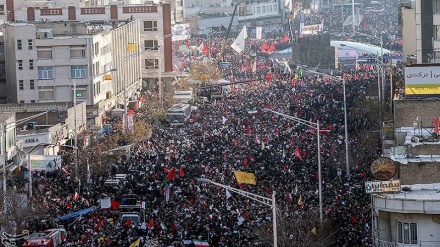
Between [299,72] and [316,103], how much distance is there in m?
26.7

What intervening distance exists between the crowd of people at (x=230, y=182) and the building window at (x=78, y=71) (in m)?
4.83

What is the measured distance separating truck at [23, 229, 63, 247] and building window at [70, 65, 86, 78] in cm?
4565

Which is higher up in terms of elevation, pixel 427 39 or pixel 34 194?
pixel 427 39

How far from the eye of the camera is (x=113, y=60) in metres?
112

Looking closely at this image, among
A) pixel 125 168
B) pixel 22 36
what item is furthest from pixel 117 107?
pixel 125 168

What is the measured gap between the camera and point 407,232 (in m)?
45.6

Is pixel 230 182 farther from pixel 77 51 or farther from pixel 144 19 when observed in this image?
pixel 144 19

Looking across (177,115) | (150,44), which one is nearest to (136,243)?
(177,115)

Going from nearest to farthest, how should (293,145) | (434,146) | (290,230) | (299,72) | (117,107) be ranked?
(434,146) → (290,230) → (293,145) → (117,107) → (299,72)

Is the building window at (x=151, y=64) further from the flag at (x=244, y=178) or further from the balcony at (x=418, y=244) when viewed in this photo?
the balcony at (x=418, y=244)

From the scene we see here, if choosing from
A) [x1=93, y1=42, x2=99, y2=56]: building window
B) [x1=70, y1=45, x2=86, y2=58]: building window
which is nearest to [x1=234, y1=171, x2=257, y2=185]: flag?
[x1=70, y1=45, x2=86, y2=58]: building window

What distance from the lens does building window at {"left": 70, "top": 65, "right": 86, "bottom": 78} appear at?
101000 mm

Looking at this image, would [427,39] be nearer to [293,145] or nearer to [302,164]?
[293,145]

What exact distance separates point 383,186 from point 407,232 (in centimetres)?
160
